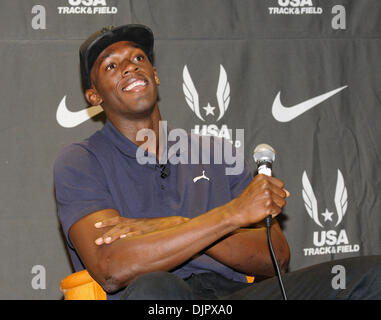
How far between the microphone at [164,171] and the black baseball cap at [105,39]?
0.50 metres

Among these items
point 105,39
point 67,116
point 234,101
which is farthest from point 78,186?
point 234,101

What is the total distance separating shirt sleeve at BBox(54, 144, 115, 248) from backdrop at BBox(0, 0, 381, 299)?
71 cm

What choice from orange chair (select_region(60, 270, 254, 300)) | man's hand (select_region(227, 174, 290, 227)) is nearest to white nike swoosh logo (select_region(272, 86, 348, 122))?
man's hand (select_region(227, 174, 290, 227))

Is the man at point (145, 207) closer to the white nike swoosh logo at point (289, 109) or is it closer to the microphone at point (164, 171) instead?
the microphone at point (164, 171)

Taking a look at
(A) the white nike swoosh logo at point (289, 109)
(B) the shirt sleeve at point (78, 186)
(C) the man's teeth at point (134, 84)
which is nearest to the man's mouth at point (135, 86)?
(C) the man's teeth at point (134, 84)

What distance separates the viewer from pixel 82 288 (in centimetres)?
189

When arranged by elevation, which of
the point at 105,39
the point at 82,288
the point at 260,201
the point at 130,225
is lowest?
the point at 82,288

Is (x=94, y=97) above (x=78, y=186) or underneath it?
above

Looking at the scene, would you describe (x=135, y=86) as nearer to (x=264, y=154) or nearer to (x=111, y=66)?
(x=111, y=66)

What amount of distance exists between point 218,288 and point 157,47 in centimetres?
135

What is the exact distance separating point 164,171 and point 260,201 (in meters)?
0.57

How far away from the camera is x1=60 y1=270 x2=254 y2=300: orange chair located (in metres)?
1.88

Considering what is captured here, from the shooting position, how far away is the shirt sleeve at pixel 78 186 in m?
1.95
